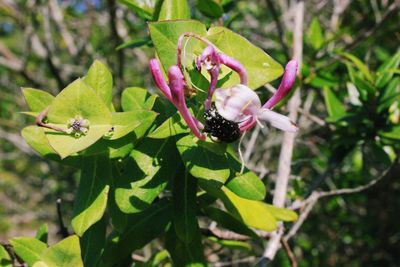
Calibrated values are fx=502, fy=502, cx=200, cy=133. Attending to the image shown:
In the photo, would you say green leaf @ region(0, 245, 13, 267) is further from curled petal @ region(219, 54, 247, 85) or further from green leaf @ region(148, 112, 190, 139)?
curled petal @ region(219, 54, 247, 85)

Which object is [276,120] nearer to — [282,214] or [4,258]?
[282,214]

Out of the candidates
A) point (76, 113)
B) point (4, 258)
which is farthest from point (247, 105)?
point (4, 258)

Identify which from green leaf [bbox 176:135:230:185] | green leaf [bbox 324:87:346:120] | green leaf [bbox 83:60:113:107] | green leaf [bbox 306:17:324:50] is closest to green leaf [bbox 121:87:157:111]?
green leaf [bbox 83:60:113:107]

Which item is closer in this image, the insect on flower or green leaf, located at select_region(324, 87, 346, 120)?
the insect on flower

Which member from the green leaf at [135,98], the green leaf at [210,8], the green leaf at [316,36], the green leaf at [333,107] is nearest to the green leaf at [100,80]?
the green leaf at [135,98]

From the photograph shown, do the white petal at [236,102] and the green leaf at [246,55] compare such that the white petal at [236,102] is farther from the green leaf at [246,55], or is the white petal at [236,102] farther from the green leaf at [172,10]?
the green leaf at [172,10]

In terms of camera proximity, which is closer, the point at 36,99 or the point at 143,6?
the point at 36,99
